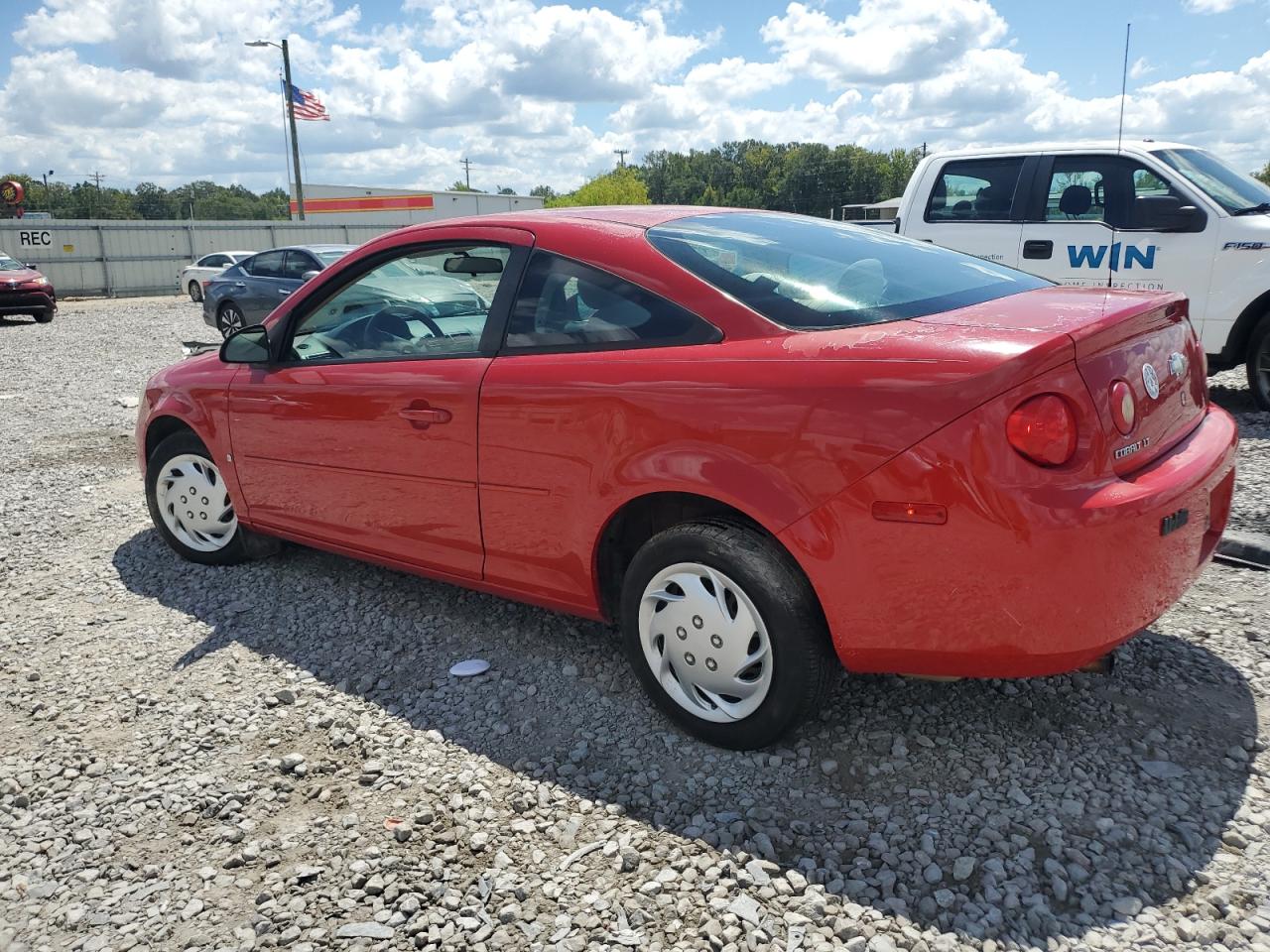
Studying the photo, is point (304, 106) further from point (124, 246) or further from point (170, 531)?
point (170, 531)

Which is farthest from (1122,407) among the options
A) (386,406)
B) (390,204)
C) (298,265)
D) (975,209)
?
(390,204)

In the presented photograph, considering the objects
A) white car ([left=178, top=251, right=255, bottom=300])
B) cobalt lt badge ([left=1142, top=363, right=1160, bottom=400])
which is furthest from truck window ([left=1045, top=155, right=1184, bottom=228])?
white car ([left=178, top=251, right=255, bottom=300])

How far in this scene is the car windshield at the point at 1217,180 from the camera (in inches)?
282

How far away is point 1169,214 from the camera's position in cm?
700

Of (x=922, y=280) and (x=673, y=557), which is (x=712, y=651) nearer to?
(x=673, y=557)

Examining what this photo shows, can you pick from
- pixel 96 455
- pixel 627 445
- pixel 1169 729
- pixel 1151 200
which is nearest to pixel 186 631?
pixel 627 445

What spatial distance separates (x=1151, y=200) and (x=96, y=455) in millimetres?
7941

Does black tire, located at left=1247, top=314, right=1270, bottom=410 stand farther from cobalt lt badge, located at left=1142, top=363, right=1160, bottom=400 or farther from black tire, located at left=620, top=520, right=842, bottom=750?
black tire, located at left=620, top=520, right=842, bottom=750

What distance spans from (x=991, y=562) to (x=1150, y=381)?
75 cm

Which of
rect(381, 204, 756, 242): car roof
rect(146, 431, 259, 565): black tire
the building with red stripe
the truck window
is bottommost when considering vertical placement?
rect(146, 431, 259, 565): black tire

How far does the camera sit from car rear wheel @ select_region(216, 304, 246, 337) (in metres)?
15.1

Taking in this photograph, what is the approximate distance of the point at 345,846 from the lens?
8.63ft

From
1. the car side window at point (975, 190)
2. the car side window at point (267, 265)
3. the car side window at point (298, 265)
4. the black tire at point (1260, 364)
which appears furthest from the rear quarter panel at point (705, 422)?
the car side window at point (267, 265)

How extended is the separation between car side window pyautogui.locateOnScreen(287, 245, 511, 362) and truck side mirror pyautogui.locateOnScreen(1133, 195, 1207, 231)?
18.3ft
